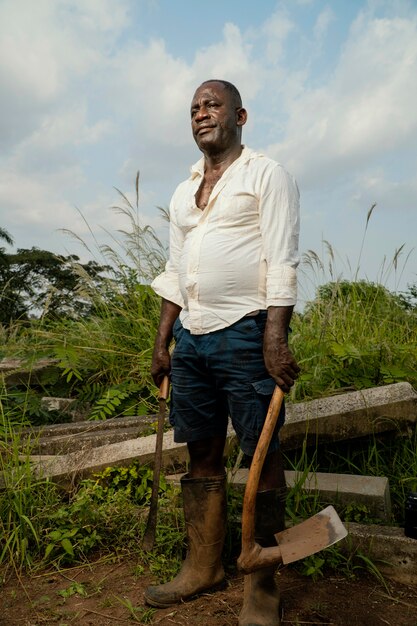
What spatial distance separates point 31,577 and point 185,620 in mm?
910

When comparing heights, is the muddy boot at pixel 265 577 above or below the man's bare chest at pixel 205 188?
below

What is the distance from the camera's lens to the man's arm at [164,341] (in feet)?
9.87

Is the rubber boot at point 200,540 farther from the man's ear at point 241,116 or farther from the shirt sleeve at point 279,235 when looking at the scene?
the man's ear at point 241,116

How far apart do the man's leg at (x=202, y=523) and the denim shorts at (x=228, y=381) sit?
0.14 meters

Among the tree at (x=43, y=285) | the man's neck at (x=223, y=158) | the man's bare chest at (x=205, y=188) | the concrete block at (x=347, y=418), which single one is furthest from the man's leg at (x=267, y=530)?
the tree at (x=43, y=285)

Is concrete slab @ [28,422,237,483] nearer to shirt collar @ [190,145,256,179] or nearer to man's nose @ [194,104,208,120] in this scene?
shirt collar @ [190,145,256,179]

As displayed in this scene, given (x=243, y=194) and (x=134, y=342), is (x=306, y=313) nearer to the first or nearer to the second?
(x=134, y=342)

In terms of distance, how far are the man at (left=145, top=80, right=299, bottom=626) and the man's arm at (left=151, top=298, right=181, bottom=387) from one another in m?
0.20

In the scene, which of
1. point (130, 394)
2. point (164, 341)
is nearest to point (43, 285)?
point (130, 394)

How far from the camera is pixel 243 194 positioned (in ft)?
8.42

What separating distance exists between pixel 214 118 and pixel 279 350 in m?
1.06

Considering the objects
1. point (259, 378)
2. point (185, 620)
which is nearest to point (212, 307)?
point (259, 378)

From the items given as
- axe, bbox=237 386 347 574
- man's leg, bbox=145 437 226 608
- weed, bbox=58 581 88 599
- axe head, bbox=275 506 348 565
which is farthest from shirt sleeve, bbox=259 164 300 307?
weed, bbox=58 581 88 599

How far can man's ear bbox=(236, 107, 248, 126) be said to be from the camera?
109 inches
